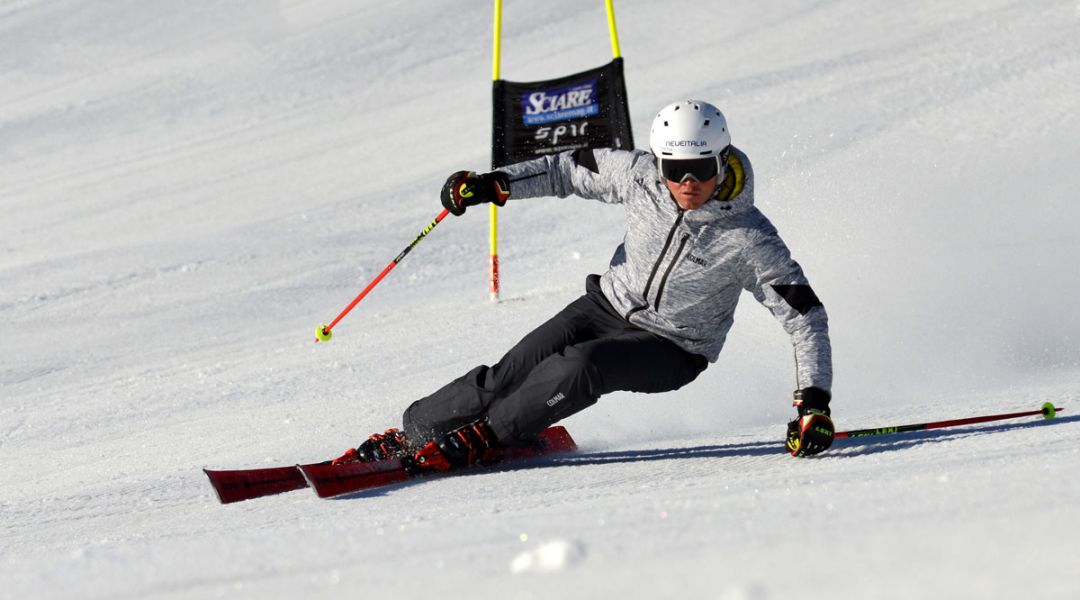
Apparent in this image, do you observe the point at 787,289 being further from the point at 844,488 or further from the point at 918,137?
the point at 918,137

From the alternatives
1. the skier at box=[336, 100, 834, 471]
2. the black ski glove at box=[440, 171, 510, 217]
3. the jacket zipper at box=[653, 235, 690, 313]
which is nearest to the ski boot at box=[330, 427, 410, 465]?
the skier at box=[336, 100, 834, 471]

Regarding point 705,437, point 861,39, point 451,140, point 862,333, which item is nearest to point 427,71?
point 451,140

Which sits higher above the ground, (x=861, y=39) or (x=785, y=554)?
(x=861, y=39)

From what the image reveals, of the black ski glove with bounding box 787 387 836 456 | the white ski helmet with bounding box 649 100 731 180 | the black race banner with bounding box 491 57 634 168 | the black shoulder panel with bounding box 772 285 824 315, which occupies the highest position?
the black race banner with bounding box 491 57 634 168

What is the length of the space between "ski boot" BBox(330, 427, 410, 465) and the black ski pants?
54 millimetres

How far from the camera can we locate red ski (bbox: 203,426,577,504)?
3.95m

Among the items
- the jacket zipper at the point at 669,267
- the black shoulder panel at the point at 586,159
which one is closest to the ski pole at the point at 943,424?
the jacket zipper at the point at 669,267

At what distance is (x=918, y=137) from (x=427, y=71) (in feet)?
22.3

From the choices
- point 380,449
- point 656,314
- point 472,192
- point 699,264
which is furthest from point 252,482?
point 699,264

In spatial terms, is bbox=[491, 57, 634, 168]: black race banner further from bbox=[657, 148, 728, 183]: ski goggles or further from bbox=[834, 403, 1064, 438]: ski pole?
bbox=[834, 403, 1064, 438]: ski pole

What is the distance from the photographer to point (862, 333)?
20.1 feet

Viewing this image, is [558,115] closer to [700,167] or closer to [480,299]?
[480,299]

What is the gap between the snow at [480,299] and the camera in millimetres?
2296

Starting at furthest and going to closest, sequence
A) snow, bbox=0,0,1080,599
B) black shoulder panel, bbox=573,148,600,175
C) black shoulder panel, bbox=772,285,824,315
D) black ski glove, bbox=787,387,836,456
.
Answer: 1. black shoulder panel, bbox=573,148,600,175
2. black shoulder panel, bbox=772,285,824,315
3. black ski glove, bbox=787,387,836,456
4. snow, bbox=0,0,1080,599
